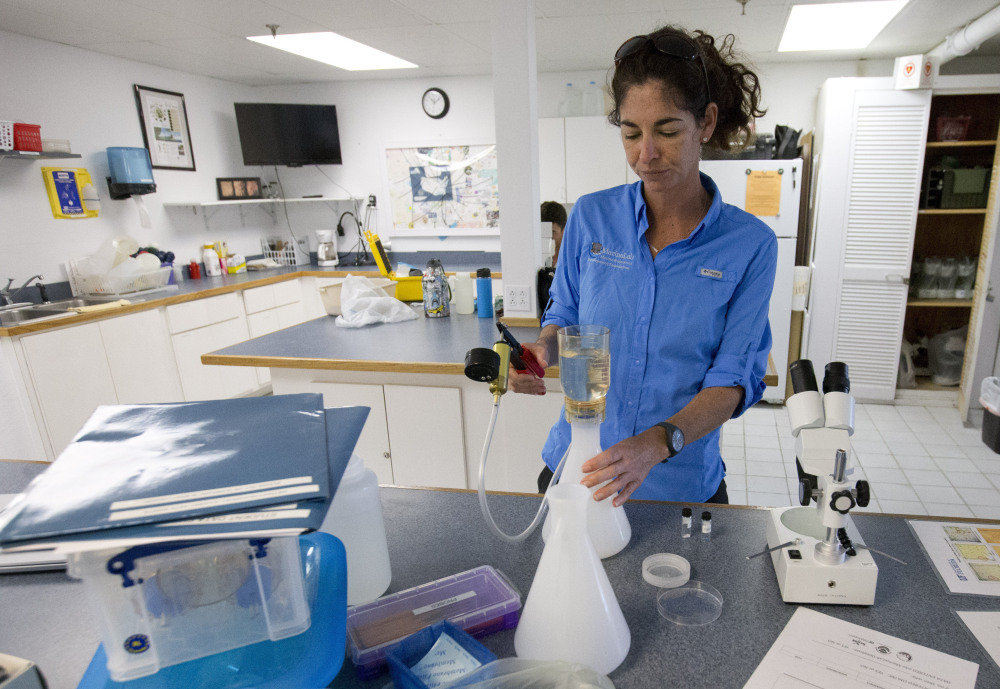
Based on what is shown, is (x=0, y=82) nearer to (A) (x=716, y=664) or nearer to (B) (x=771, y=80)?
(A) (x=716, y=664)

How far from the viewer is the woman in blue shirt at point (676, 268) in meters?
1.12

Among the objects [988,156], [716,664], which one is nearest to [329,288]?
[716,664]

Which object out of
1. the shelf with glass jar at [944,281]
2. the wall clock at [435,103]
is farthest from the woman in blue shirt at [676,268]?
the wall clock at [435,103]

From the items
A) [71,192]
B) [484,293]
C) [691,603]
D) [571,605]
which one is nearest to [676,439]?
[691,603]

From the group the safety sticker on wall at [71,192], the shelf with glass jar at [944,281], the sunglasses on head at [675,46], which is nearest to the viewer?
the sunglasses on head at [675,46]

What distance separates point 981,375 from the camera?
12.2 ft

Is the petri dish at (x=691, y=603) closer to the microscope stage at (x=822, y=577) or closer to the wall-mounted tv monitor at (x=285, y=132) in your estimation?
the microscope stage at (x=822, y=577)

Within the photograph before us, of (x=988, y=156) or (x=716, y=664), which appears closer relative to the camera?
(x=716, y=664)

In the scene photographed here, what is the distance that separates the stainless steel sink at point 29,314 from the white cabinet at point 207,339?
22.8 inches

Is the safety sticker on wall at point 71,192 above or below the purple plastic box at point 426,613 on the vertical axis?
above

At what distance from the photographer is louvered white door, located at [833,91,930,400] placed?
11.9 feet

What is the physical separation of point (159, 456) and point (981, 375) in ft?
15.3

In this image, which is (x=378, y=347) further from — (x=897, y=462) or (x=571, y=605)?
(x=897, y=462)

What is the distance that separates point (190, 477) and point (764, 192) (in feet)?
13.2
